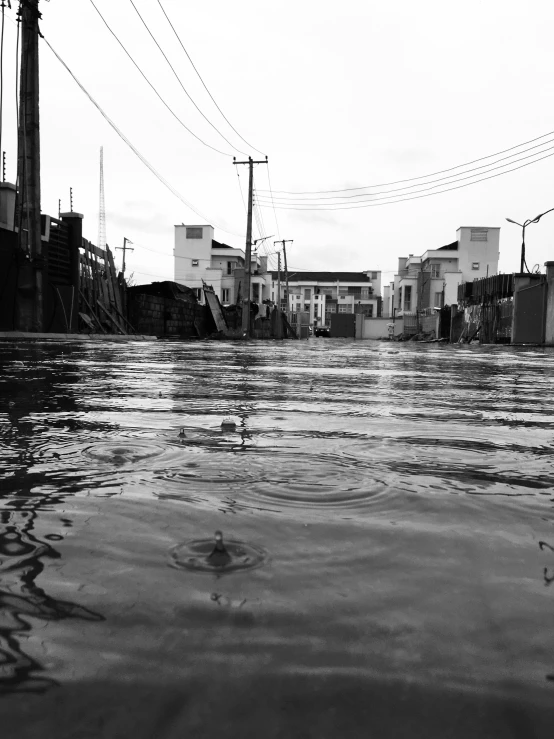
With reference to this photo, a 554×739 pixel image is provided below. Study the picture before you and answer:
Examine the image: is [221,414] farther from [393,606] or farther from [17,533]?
[393,606]

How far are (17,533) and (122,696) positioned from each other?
22.4 inches

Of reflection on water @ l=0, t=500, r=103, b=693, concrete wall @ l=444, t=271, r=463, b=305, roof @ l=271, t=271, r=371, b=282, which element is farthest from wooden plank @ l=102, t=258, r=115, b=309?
roof @ l=271, t=271, r=371, b=282

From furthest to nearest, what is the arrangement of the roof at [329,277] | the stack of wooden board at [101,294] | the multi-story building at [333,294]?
1. the roof at [329,277]
2. the multi-story building at [333,294]
3. the stack of wooden board at [101,294]

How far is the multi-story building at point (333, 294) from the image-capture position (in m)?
95.1

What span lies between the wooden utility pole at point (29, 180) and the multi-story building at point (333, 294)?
80669 mm

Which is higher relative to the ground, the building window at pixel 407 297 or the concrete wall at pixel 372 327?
the building window at pixel 407 297

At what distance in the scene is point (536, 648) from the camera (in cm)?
73

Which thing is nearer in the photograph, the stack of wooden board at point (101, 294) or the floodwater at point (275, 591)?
the floodwater at point (275, 591)

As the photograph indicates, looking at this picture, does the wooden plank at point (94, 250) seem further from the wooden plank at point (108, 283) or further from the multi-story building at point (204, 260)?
the multi-story building at point (204, 260)

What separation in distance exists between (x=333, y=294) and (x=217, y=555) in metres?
98.3

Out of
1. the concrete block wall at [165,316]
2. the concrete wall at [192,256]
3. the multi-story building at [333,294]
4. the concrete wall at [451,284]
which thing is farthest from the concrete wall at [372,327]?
the concrete block wall at [165,316]

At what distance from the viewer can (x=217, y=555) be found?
995 millimetres

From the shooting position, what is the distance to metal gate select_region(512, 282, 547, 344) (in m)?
23.5

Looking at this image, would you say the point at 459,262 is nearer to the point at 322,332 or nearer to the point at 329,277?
the point at 322,332
